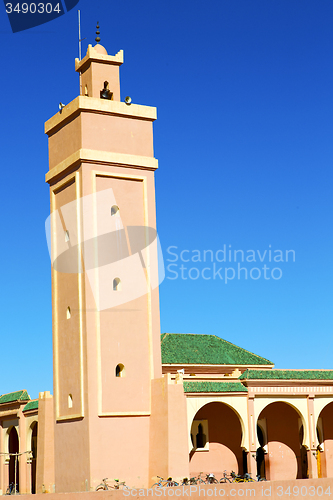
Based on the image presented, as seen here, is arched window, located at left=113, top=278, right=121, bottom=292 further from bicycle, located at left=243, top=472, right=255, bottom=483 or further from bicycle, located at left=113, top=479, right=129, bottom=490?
bicycle, located at left=243, top=472, right=255, bottom=483

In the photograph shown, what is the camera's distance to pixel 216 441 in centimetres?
3278

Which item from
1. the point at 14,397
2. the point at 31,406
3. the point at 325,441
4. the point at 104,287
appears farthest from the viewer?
the point at 14,397

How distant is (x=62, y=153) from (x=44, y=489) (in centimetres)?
1407

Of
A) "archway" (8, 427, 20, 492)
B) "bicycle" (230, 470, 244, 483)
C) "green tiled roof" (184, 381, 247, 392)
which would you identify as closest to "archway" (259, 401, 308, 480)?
"green tiled roof" (184, 381, 247, 392)

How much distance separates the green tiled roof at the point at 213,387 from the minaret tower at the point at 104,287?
142 centimetres

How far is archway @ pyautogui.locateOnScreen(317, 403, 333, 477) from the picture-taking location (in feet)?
109

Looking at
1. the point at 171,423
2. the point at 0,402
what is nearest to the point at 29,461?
the point at 0,402

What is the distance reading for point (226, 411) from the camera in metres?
33.3

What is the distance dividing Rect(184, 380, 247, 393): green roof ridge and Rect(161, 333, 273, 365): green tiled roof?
5.24 meters

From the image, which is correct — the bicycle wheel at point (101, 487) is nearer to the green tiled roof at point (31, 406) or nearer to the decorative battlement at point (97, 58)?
the green tiled roof at point (31, 406)

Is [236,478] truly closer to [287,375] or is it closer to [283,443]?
[287,375]

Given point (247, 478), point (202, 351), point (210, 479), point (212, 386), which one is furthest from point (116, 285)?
point (202, 351)

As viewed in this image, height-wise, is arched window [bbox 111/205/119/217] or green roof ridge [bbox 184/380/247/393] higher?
arched window [bbox 111/205/119/217]

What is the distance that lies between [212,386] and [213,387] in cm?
7
